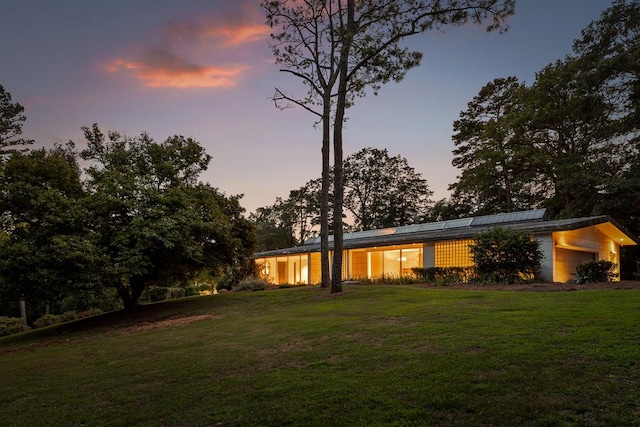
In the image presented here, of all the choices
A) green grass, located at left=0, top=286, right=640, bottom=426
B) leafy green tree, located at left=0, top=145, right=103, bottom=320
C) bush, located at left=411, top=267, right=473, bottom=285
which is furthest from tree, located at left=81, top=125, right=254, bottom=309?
bush, located at left=411, top=267, right=473, bottom=285

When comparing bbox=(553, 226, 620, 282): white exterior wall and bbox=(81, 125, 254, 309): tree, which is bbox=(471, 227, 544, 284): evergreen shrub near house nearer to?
bbox=(553, 226, 620, 282): white exterior wall

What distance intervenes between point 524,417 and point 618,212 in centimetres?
2794

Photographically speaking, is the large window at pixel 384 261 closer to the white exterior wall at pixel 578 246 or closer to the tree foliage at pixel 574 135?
the white exterior wall at pixel 578 246

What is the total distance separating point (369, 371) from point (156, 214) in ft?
41.4

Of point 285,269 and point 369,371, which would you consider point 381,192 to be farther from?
point 369,371

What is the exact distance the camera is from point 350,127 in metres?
19.8

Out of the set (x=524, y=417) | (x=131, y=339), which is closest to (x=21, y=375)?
(x=131, y=339)

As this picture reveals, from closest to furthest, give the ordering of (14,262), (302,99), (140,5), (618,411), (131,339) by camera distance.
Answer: (618,411) < (131,339) < (14,262) < (140,5) < (302,99)

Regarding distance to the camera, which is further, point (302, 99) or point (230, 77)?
point (302, 99)

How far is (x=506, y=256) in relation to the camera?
16.0 meters

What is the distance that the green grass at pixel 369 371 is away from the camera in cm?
394

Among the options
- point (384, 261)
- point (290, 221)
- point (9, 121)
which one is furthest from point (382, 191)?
point (9, 121)

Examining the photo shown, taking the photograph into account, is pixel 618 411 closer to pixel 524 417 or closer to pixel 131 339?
pixel 524 417

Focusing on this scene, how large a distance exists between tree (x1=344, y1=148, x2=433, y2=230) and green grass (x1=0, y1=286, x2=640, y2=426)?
104ft
